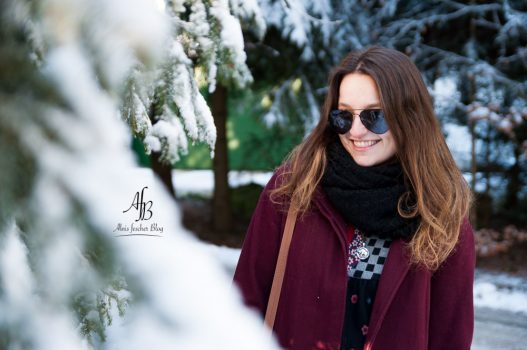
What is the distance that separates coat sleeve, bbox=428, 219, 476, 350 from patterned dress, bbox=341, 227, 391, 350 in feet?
0.75

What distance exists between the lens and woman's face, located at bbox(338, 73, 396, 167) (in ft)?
6.86

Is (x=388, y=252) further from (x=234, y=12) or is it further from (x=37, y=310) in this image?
(x=37, y=310)

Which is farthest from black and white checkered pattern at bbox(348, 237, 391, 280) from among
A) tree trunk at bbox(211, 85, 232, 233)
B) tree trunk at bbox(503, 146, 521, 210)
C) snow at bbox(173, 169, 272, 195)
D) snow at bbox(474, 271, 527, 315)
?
snow at bbox(173, 169, 272, 195)

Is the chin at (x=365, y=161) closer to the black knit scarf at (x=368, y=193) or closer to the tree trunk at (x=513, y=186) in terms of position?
the black knit scarf at (x=368, y=193)

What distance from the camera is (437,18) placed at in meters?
6.94

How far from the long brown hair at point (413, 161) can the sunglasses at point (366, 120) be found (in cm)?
3

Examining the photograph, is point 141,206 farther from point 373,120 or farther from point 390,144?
point 390,144

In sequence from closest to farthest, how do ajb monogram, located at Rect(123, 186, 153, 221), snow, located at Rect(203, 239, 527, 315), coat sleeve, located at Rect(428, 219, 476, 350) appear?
ajb monogram, located at Rect(123, 186, 153, 221) < coat sleeve, located at Rect(428, 219, 476, 350) < snow, located at Rect(203, 239, 527, 315)

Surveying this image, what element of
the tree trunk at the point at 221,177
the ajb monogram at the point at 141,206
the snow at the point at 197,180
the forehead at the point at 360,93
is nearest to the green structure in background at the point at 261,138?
the tree trunk at the point at 221,177

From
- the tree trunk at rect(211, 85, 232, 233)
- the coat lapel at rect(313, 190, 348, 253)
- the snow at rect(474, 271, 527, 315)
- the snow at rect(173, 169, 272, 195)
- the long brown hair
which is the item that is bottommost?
the snow at rect(474, 271, 527, 315)

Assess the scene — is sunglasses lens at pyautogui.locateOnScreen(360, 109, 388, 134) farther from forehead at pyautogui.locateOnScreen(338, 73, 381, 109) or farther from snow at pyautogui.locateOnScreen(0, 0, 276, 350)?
snow at pyautogui.locateOnScreen(0, 0, 276, 350)

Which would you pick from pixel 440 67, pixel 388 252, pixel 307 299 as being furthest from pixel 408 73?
pixel 440 67

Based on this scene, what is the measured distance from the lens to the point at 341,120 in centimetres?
212

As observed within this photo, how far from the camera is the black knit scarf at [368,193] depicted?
2.08m
